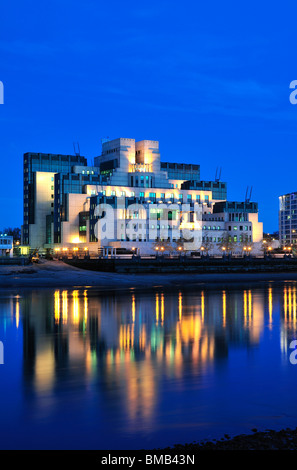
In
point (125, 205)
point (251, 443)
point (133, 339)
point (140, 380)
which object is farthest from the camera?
point (125, 205)

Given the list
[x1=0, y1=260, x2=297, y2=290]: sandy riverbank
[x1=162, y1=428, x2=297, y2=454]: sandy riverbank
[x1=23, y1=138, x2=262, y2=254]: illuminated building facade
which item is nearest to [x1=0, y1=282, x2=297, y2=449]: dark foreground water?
[x1=162, y1=428, x2=297, y2=454]: sandy riverbank

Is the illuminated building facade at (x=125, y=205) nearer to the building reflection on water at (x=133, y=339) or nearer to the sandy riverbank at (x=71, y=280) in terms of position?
the sandy riverbank at (x=71, y=280)

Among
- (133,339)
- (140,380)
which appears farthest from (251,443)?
(133,339)

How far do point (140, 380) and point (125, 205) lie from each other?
133 metres

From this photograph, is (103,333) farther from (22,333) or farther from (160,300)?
(160,300)

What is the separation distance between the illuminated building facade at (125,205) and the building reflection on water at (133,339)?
309 ft

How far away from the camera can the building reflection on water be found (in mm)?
18375

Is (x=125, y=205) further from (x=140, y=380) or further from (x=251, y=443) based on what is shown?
(x=251, y=443)

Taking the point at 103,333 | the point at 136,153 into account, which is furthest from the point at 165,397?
the point at 136,153

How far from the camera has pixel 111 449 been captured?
1232 cm

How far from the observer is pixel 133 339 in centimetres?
2845

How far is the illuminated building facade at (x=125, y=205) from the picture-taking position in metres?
149

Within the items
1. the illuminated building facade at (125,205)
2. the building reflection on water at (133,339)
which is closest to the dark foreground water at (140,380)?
the building reflection on water at (133,339)

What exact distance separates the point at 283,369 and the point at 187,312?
2188 cm
